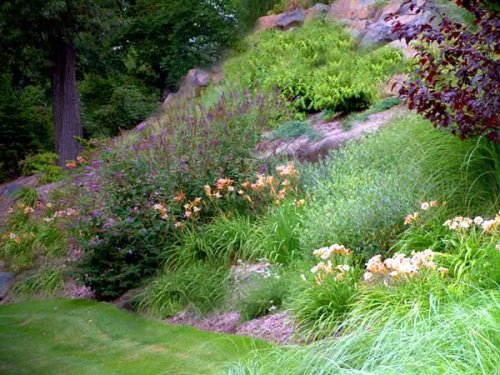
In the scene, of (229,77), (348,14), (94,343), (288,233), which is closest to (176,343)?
(94,343)

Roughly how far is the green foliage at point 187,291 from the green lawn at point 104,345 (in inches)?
8.4

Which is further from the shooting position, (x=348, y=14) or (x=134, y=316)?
(x=348, y=14)

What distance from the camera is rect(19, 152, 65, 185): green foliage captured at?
14.2 meters

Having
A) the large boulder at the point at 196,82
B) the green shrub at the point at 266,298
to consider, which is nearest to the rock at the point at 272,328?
the green shrub at the point at 266,298

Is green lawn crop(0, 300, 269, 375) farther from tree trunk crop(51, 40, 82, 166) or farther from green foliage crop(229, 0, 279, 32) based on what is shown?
green foliage crop(229, 0, 279, 32)

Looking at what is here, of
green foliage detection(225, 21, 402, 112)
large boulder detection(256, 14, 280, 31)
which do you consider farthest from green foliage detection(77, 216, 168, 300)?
large boulder detection(256, 14, 280, 31)

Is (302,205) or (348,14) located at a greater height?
(348,14)

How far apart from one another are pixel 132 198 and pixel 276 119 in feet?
12.0

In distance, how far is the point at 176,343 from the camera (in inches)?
218

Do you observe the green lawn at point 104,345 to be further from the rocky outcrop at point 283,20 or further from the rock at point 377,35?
the rocky outcrop at point 283,20

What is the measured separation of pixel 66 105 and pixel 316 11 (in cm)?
643

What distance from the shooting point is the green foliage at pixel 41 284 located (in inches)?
326

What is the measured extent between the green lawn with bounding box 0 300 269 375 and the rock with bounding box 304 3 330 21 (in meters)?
10.7

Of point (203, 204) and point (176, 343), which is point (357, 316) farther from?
point (203, 204)
